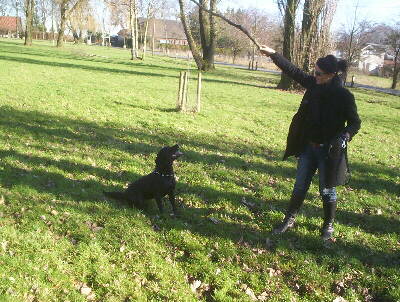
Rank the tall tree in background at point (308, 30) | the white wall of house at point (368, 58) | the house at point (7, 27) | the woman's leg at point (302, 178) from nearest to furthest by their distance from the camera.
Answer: the woman's leg at point (302, 178) < the tall tree in background at point (308, 30) < the white wall of house at point (368, 58) < the house at point (7, 27)

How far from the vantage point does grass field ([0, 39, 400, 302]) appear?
4.25 metres

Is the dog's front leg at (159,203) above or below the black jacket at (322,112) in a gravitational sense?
below

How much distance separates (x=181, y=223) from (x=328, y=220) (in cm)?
211

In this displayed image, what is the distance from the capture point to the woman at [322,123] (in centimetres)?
478

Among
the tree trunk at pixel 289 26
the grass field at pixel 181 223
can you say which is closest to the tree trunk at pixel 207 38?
the tree trunk at pixel 289 26

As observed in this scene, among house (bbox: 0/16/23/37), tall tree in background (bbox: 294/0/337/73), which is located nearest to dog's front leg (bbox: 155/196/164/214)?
tall tree in background (bbox: 294/0/337/73)

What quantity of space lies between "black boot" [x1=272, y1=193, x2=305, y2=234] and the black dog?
160 centimetres

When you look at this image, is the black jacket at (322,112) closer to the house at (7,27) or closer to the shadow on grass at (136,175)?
the shadow on grass at (136,175)

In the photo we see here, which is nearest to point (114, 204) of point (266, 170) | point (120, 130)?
point (266, 170)

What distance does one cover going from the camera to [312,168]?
5.26 meters

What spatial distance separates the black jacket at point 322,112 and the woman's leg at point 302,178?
4.8 inches

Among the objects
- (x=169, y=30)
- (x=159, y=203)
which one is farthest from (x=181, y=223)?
→ (x=169, y=30)

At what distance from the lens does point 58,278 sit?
13.5ft

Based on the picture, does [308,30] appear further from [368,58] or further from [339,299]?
[368,58]
